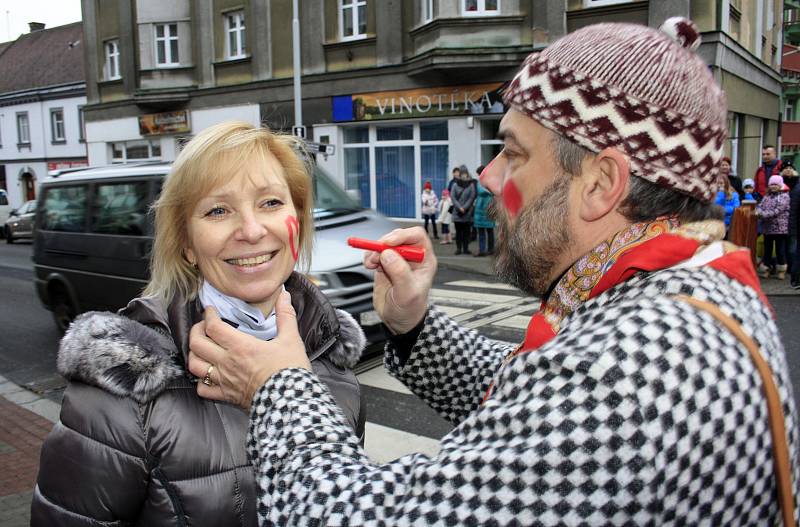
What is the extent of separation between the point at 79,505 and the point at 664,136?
5.14 ft

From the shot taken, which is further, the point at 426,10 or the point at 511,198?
the point at 426,10

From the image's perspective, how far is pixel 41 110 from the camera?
115 feet

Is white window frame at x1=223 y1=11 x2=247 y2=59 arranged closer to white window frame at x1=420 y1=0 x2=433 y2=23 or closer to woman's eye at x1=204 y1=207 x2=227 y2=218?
white window frame at x1=420 y1=0 x2=433 y2=23

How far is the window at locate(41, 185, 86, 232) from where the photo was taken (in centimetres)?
707

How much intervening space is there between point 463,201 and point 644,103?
12866mm

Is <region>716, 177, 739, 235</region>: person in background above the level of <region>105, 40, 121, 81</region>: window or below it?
below

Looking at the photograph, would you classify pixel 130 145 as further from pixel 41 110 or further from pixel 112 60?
pixel 41 110

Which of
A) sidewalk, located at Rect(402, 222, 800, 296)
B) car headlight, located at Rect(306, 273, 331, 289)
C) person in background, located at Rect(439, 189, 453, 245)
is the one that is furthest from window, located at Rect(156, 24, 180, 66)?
car headlight, located at Rect(306, 273, 331, 289)

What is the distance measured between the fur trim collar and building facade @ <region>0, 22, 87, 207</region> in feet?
115

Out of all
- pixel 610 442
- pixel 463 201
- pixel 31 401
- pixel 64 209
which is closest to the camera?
pixel 610 442

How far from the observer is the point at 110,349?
5.45 ft

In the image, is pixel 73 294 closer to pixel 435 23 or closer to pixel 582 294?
pixel 582 294

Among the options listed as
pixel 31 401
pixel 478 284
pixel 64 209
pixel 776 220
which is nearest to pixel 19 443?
pixel 31 401

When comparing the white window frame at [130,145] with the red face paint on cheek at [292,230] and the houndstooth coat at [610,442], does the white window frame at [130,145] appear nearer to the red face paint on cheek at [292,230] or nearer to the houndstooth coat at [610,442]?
the red face paint on cheek at [292,230]
